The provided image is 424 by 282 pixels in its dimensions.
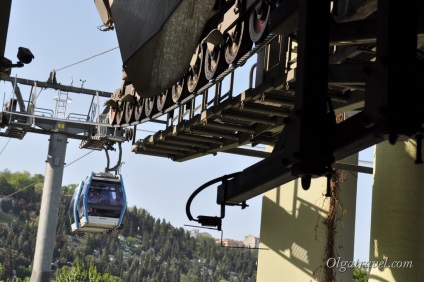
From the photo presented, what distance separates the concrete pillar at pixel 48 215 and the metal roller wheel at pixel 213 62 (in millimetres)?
17742

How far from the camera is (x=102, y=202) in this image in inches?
788

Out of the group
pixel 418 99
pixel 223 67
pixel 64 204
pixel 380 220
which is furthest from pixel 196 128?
pixel 64 204

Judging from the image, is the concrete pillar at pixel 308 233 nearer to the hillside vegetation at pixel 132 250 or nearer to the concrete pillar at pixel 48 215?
the concrete pillar at pixel 48 215

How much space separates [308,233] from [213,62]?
3927mm

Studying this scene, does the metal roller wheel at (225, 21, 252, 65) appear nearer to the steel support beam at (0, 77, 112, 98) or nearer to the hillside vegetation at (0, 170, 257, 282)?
the steel support beam at (0, 77, 112, 98)

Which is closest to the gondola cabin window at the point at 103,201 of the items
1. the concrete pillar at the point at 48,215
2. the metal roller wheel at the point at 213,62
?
the concrete pillar at the point at 48,215

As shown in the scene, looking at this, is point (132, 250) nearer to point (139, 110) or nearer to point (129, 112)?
point (129, 112)

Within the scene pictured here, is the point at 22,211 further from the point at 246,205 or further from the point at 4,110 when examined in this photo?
the point at 246,205

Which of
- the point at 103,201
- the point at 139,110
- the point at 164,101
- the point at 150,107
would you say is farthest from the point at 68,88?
the point at 164,101

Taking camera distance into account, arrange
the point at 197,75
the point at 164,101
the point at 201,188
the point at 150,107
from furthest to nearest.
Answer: the point at 150,107 → the point at 164,101 → the point at 197,75 → the point at 201,188

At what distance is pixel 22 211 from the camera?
337ft

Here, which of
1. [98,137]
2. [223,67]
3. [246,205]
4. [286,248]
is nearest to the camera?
[246,205]

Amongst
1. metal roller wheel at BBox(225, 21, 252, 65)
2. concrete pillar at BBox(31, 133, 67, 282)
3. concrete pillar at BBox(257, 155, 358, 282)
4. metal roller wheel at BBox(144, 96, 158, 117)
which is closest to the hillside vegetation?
concrete pillar at BBox(31, 133, 67, 282)

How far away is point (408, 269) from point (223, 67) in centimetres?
305
